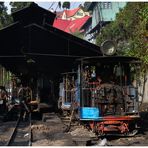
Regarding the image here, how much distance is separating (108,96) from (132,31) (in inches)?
859

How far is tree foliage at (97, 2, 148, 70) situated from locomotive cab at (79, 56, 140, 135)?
8424mm

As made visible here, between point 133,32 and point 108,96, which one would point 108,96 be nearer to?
point 108,96

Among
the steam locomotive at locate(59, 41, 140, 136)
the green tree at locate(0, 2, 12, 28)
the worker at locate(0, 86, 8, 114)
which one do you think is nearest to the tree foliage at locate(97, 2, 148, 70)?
the worker at locate(0, 86, 8, 114)

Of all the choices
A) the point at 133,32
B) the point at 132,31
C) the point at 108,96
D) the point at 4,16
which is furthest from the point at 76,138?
the point at 4,16

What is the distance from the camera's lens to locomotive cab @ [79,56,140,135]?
613 inches

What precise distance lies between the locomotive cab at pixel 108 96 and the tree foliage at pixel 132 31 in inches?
332

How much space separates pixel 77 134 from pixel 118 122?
1.53 m

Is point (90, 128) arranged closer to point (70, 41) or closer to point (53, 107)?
point (70, 41)

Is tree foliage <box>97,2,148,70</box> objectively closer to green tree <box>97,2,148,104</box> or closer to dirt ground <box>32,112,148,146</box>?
green tree <box>97,2,148,104</box>

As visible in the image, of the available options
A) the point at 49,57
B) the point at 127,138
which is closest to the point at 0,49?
the point at 49,57

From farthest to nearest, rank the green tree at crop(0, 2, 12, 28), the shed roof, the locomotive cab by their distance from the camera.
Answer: the green tree at crop(0, 2, 12, 28) → the shed roof → the locomotive cab

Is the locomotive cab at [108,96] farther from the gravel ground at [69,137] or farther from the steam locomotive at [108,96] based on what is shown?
the gravel ground at [69,137]

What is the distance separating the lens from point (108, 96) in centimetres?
1586

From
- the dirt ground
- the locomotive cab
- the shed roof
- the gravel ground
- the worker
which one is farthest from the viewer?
the worker
